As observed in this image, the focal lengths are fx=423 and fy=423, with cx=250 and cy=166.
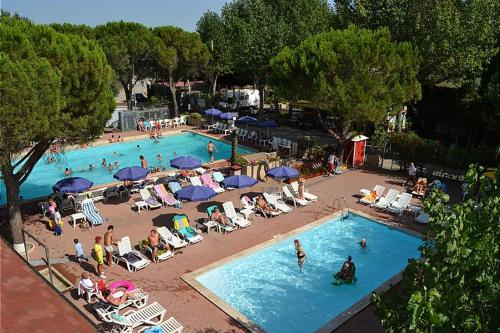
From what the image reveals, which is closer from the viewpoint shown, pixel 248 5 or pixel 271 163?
pixel 271 163

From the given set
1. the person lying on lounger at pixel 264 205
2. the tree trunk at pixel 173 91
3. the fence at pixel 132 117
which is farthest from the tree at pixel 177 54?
the person lying on lounger at pixel 264 205

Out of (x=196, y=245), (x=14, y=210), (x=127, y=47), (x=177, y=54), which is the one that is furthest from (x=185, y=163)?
(x=177, y=54)

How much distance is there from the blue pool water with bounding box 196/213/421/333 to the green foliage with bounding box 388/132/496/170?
895 cm

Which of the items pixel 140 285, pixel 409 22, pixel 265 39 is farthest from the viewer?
pixel 265 39

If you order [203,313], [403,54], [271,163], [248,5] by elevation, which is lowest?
[203,313]

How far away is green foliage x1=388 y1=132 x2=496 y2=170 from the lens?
24953 mm

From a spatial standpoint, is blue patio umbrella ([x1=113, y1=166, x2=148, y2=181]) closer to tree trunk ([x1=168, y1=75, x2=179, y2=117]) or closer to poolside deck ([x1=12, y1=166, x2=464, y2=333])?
poolside deck ([x1=12, y1=166, x2=464, y2=333])

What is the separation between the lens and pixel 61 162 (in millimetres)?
29547

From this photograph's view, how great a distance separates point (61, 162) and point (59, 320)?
24372mm

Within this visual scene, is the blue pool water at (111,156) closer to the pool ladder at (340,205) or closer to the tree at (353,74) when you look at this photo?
the tree at (353,74)

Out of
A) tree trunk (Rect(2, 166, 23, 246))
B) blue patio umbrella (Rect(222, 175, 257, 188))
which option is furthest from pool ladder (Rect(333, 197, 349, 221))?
tree trunk (Rect(2, 166, 23, 246))

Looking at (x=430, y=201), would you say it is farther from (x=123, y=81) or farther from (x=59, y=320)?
(x=123, y=81)

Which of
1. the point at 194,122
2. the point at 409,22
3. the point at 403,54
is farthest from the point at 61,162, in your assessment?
the point at 409,22

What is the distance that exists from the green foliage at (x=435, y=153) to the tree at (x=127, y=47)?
24.3 m
